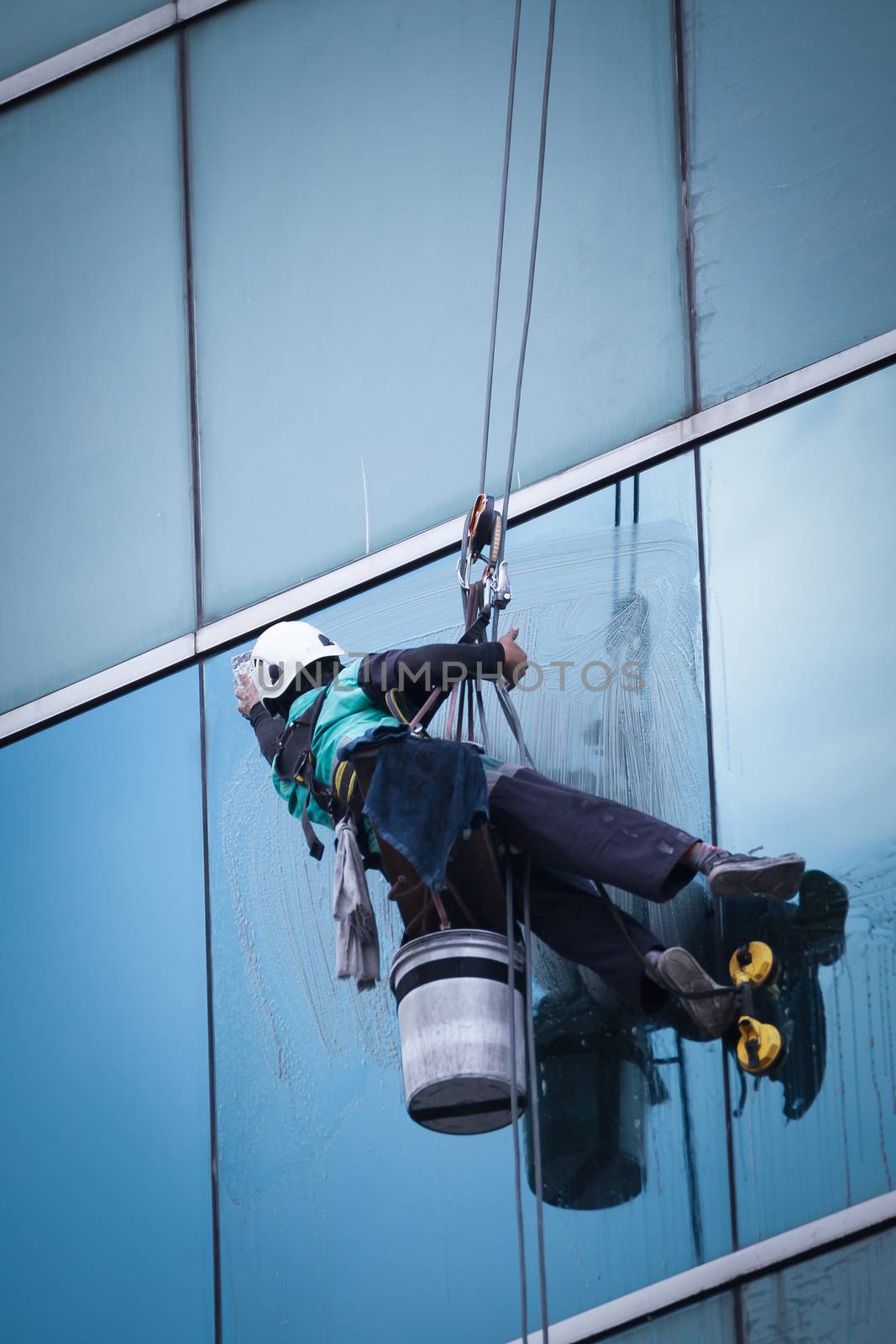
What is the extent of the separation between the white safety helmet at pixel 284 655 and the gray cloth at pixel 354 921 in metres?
0.77

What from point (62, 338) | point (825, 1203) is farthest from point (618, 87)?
point (825, 1203)

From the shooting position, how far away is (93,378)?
7.85 meters

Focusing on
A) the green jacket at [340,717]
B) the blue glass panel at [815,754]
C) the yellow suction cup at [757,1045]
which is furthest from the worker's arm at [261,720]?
the yellow suction cup at [757,1045]

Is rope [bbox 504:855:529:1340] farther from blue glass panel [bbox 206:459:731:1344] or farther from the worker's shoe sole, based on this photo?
the worker's shoe sole

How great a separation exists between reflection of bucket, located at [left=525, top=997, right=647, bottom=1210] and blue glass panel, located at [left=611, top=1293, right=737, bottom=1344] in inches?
14.0

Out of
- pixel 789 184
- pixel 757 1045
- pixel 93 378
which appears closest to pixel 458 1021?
pixel 757 1045

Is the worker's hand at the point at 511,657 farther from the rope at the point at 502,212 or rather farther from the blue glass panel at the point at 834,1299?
the blue glass panel at the point at 834,1299

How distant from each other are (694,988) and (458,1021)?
0.81 meters

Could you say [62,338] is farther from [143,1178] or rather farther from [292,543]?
[143,1178]

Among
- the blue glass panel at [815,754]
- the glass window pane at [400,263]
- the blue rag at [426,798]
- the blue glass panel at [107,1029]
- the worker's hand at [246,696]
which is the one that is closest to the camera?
the blue rag at [426,798]

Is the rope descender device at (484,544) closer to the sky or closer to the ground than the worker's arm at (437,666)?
closer to the sky

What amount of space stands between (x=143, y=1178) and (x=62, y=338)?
3275 mm

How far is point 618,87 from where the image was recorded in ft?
23.2

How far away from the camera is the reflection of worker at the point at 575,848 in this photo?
17.8 feet
